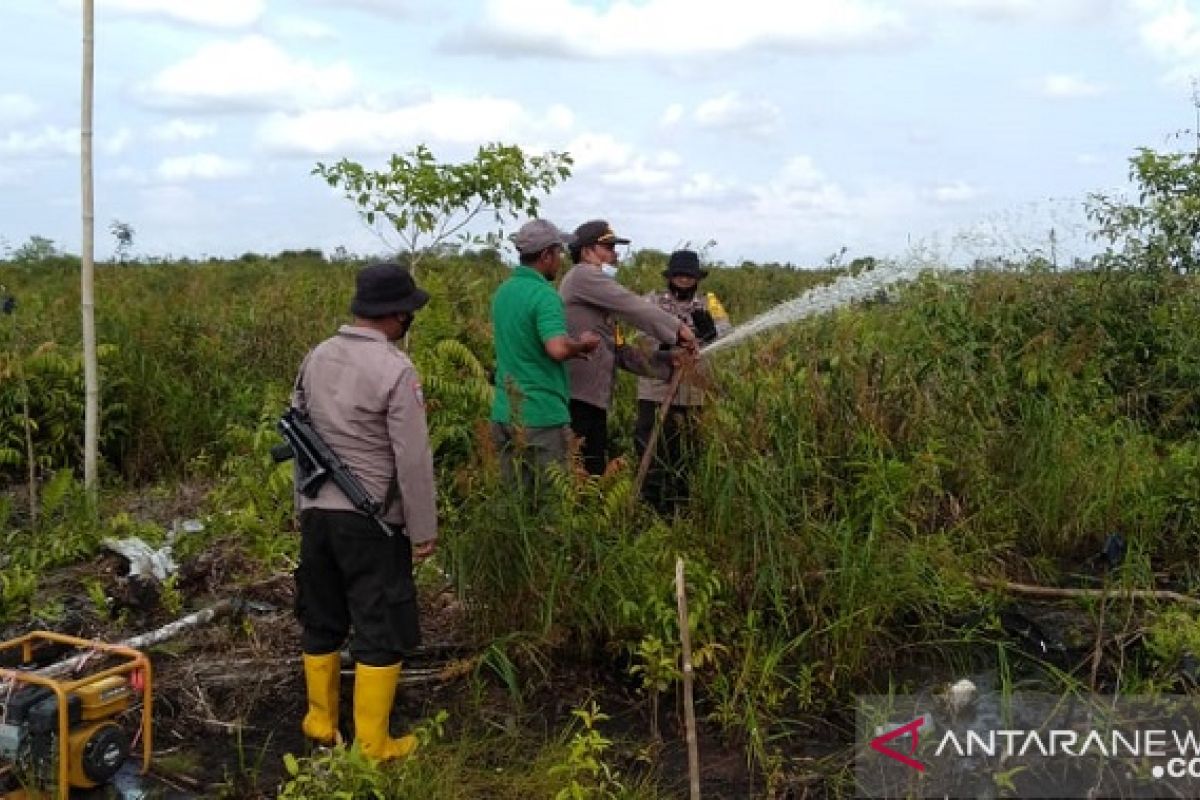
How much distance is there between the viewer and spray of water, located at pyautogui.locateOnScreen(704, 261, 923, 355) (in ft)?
21.2

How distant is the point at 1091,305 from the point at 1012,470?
251 cm

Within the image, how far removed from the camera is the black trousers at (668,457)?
5.45 m

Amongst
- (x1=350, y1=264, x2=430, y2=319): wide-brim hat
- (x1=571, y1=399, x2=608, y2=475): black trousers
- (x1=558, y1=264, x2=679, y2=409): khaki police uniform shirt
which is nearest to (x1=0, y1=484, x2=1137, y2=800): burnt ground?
(x1=571, y1=399, x2=608, y2=475): black trousers

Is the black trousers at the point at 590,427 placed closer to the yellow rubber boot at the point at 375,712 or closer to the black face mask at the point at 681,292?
the black face mask at the point at 681,292

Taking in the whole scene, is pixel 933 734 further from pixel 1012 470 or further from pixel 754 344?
pixel 754 344

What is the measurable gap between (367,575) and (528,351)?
5.21ft

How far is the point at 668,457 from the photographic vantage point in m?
5.63

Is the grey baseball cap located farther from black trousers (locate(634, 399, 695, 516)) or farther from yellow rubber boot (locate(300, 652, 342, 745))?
yellow rubber boot (locate(300, 652, 342, 745))

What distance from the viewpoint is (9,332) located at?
8.82 m

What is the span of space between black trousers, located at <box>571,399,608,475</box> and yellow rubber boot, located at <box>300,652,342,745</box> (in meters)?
2.08

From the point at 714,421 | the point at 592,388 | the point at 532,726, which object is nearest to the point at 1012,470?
the point at 714,421

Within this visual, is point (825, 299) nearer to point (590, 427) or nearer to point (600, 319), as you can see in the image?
point (600, 319)

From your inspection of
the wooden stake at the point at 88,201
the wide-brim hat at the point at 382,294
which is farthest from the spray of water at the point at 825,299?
the wooden stake at the point at 88,201
